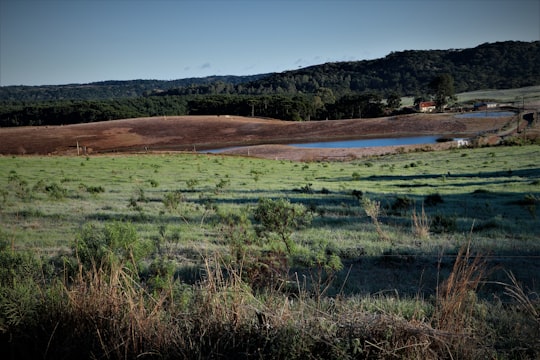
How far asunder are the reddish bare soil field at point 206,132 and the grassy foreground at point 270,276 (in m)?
45.6

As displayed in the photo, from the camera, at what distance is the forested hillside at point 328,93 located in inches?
3676

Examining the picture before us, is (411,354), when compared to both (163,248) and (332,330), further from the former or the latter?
(163,248)

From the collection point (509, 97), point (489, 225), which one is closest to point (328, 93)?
point (509, 97)

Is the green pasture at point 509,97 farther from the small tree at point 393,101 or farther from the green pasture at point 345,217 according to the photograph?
the green pasture at point 345,217

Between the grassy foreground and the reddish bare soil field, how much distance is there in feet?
150

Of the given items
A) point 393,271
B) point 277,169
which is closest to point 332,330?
point 393,271

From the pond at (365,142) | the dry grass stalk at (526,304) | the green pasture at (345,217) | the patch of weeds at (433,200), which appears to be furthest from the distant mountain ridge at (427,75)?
the dry grass stalk at (526,304)

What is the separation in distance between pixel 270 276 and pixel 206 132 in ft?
214

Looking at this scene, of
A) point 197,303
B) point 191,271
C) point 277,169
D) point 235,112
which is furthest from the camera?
point 235,112

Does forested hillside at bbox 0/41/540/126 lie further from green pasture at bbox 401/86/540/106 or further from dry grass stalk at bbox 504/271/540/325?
dry grass stalk at bbox 504/271/540/325

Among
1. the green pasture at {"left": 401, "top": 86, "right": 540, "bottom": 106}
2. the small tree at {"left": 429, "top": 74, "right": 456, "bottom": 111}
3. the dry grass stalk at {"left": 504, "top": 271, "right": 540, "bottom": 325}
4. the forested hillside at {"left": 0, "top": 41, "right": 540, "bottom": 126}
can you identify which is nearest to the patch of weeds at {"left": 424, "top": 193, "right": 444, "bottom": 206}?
the dry grass stalk at {"left": 504, "top": 271, "right": 540, "bottom": 325}

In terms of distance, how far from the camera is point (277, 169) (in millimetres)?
31938

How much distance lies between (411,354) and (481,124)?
67340 mm

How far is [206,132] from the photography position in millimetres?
69938
